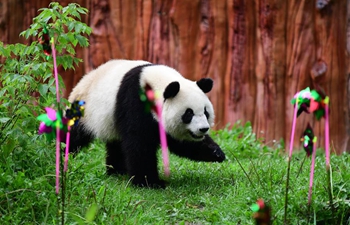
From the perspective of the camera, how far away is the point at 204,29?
29.0 ft

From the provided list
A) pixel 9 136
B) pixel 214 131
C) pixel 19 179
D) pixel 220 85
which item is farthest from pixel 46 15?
pixel 220 85

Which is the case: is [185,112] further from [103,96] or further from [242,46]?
[242,46]

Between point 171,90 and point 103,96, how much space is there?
0.98m

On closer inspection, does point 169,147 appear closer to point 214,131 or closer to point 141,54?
point 214,131

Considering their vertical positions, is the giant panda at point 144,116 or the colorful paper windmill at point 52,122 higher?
the colorful paper windmill at point 52,122

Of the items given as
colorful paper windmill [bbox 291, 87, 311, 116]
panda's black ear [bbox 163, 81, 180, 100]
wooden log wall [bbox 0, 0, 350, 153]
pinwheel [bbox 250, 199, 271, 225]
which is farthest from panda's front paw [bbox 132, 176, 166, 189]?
wooden log wall [bbox 0, 0, 350, 153]

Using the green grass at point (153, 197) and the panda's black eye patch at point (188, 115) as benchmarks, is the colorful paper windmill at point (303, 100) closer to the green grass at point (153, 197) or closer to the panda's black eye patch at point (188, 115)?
the green grass at point (153, 197)

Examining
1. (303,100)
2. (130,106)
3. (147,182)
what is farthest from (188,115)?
(303,100)

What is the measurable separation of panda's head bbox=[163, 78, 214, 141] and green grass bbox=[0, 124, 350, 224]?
1.70 ft

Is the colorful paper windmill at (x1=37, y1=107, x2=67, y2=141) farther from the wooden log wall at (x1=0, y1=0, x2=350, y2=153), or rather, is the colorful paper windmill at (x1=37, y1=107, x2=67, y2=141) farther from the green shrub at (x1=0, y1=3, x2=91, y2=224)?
the wooden log wall at (x1=0, y1=0, x2=350, y2=153)

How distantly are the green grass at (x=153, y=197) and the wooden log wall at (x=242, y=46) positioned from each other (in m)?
2.92

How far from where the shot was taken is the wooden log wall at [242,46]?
810cm

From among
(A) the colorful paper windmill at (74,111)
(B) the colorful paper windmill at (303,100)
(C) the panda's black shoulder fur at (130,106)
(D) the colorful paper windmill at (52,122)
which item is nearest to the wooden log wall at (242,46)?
(C) the panda's black shoulder fur at (130,106)

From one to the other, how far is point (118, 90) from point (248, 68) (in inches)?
135
